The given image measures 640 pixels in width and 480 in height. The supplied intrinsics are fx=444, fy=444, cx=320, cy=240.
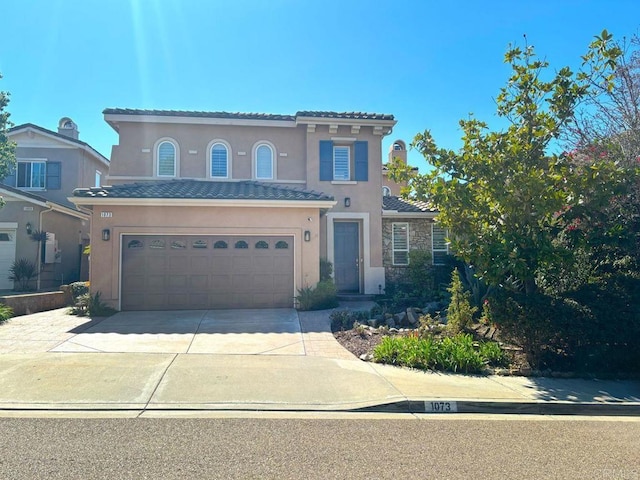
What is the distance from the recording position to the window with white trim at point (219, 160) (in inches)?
610

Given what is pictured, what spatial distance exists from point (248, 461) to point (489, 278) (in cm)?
508

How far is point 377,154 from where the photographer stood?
51.8ft

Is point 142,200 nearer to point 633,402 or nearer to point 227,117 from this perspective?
point 227,117

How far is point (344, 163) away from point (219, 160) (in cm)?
441

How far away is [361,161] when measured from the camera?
51.5 ft

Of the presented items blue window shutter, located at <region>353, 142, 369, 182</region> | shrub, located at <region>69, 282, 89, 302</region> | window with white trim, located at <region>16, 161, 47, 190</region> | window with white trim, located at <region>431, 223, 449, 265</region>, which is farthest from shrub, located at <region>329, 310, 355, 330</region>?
window with white trim, located at <region>16, 161, 47, 190</region>

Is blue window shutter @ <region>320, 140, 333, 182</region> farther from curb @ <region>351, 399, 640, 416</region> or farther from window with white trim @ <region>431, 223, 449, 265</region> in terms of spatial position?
curb @ <region>351, 399, 640, 416</region>

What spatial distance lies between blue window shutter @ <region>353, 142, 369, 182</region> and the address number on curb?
10.9m

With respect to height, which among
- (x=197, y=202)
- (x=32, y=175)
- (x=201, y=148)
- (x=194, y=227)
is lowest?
(x=194, y=227)

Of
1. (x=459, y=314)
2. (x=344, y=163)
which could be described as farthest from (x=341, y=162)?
(x=459, y=314)

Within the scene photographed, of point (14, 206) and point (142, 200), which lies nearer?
point (142, 200)

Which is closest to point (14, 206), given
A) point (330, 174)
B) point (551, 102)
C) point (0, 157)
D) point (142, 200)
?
point (0, 157)

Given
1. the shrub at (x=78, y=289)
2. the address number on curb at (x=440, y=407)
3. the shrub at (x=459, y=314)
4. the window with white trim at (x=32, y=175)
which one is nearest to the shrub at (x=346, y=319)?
the shrub at (x=459, y=314)

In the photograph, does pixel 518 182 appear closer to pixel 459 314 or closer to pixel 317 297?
pixel 459 314
